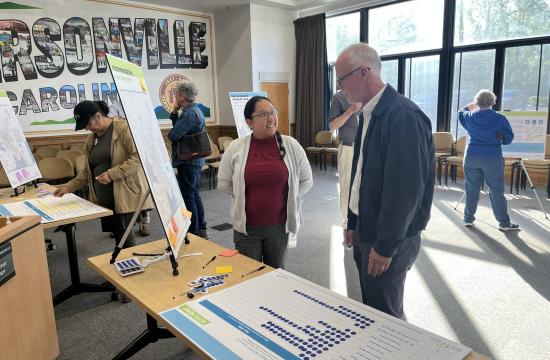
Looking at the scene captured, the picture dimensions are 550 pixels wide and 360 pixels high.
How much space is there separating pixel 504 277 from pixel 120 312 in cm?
297

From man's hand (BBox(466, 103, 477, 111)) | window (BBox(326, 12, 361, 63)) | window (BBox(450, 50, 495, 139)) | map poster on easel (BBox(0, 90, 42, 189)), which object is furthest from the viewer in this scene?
window (BBox(326, 12, 361, 63))

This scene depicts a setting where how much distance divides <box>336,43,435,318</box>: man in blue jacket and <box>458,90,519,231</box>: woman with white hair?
3106 mm

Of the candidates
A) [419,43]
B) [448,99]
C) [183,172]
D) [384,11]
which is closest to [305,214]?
[183,172]

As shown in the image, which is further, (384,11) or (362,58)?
(384,11)

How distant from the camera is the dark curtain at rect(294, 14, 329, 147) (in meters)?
8.70

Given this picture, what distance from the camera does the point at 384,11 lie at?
26.2ft

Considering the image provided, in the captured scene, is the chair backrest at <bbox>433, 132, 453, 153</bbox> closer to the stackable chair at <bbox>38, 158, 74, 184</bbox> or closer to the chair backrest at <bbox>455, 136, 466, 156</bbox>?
the chair backrest at <bbox>455, 136, 466, 156</bbox>

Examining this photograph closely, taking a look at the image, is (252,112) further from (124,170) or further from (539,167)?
(539,167)

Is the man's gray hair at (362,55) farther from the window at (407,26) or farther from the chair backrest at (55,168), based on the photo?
the window at (407,26)

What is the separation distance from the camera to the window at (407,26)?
7.33 m

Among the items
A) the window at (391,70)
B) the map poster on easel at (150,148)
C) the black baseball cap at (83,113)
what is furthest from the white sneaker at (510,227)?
the window at (391,70)

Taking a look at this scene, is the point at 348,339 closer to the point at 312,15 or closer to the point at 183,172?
the point at 183,172

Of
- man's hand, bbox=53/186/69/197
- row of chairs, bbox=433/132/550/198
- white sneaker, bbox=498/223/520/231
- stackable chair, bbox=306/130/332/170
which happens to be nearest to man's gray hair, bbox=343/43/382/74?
man's hand, bbox=53/186/69/197

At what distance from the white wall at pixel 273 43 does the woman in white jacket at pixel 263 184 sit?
648cm
